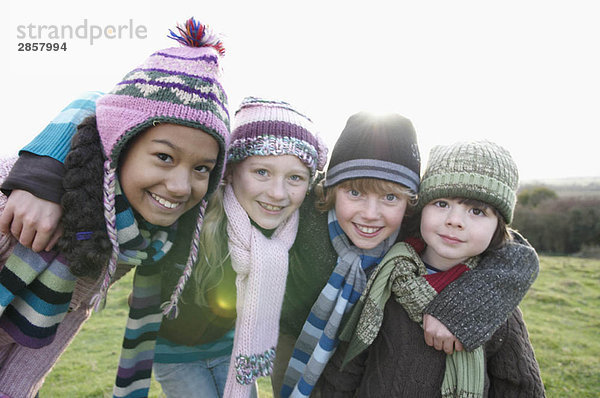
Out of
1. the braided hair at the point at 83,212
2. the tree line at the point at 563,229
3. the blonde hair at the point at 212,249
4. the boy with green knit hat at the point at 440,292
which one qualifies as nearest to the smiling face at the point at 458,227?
the boy with green knit hat at the point at 440,292

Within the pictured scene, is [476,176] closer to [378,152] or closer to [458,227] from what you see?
[458,227]

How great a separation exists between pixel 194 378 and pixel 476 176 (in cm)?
197

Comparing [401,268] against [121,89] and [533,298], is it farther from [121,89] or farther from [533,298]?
[533,298]

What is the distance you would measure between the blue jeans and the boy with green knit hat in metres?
0.83

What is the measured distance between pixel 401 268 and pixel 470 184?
538 mm

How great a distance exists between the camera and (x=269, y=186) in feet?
6.61

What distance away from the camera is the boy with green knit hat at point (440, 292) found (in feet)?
5.95

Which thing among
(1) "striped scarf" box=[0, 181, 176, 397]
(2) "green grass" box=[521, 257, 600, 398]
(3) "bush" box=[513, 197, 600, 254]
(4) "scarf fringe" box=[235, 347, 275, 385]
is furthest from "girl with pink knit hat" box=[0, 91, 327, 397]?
(3) "bush" box=[513, 197, 600, 254]

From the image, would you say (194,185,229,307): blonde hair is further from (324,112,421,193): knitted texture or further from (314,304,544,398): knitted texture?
(314,304,544,398): knitted texture

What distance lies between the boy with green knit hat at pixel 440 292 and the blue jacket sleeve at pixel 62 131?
5.38ft

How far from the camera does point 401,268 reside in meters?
1.91

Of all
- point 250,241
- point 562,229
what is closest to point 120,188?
point 250,241

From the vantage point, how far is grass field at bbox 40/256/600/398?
421cm

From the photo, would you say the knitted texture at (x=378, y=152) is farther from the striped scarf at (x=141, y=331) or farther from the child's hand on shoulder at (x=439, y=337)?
the striped scarf at (x=141, y=331)
